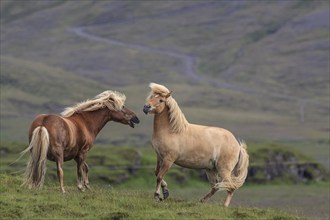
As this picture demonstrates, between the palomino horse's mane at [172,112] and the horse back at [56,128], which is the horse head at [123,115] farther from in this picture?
the horse back at [56,128]

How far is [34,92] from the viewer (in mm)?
138375

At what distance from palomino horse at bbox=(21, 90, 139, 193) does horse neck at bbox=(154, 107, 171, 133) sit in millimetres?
1352

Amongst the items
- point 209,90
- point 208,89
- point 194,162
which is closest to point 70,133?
point 194,162

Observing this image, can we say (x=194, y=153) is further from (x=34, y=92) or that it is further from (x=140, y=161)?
(x=34, y=92)

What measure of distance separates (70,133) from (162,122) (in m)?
2.17

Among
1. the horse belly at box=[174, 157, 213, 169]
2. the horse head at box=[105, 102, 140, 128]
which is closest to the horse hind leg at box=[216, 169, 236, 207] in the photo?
the horse belly at box=[174, 157, 213, 169]

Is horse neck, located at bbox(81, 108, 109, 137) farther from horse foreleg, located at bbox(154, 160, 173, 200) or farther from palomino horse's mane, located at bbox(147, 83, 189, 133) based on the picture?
horse foreleg, located at bbox(154, 160, 173, 200)

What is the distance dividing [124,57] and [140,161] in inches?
5614

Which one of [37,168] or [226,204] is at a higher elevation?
[37,168]

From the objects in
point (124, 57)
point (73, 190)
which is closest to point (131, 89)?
point (124, 57)

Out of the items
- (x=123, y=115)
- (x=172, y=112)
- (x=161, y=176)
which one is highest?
(x=172, y=112)

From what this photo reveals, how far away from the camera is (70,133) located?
19.3 meters

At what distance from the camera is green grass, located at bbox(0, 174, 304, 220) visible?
16688 mm

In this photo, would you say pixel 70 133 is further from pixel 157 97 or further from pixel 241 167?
pixel 241 167
